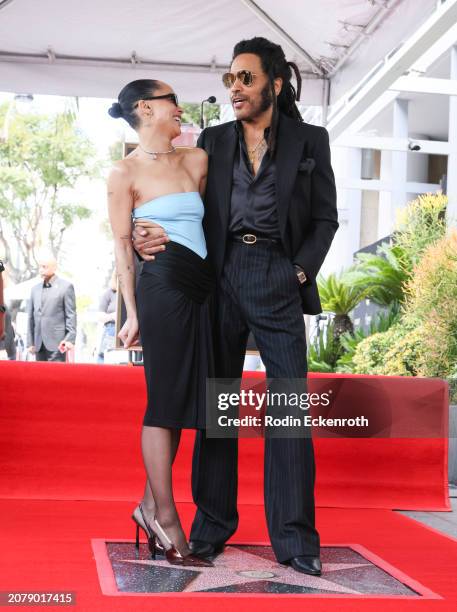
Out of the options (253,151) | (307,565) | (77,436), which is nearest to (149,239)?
(253,151)

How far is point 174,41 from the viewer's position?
7.77 metres

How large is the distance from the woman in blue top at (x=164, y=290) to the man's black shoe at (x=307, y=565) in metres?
0.30

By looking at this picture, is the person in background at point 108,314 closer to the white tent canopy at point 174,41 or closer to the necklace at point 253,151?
the white tent canopy at point 174,41

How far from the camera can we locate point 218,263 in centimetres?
336

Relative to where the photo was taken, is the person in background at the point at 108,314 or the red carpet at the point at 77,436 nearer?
the red carpet at the point at 77,436

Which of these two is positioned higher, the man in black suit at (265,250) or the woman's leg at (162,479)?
the man in black suit at (265,250)

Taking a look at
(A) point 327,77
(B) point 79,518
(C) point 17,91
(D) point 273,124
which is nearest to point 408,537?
(B) point 79,518

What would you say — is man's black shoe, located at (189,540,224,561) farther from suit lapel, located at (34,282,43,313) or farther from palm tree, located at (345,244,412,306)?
palm tree, located at (345,244,412,306)

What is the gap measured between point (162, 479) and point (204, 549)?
1.13 ft

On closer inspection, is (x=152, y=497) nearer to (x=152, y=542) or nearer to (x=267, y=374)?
(x=152, y=542)

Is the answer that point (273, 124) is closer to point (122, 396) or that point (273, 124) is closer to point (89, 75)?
point (122, 396)

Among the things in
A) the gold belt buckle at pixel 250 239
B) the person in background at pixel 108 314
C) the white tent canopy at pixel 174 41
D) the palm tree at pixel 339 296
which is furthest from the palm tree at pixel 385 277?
the gold belt buckle at pixel 250 239

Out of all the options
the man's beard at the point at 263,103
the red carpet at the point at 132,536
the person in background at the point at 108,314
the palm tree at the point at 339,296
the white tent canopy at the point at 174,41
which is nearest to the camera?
the red carpet at the point at 132,536

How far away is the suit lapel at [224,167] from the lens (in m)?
3.35
